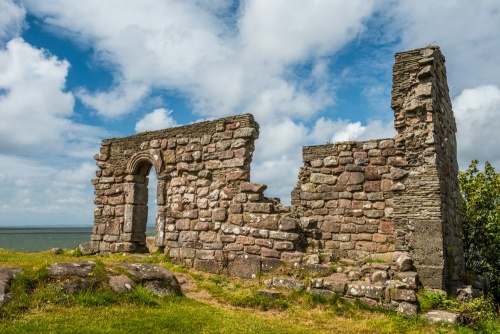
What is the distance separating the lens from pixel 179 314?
21.6 feet

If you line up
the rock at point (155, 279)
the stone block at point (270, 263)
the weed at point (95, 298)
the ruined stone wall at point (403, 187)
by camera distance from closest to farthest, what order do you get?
the weed at point (95, 298) → the rock at point (155, 279) → the ruined stone wall at point (403, 187) → the stone block at point (270, 263)

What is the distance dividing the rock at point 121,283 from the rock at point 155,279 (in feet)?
0.76

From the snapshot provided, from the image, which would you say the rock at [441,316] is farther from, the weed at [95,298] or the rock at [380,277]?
the weed at [95,298]

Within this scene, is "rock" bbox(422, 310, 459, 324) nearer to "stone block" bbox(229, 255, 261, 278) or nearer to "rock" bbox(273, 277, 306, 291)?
"rock" bbox(273, 277, 306, 291)

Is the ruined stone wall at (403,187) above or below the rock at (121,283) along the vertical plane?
above

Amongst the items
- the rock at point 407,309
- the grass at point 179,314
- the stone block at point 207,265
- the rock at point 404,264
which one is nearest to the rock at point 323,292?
the grass at point 179,314

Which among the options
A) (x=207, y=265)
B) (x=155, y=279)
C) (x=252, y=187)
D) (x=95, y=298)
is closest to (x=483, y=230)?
(x=252, y=187)

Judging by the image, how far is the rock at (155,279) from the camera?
24.7ft

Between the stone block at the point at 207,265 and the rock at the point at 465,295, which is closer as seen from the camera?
the rock at the point at 465,295

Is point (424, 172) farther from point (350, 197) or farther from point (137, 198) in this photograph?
point (137, 198)

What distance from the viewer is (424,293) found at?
27.9 ft

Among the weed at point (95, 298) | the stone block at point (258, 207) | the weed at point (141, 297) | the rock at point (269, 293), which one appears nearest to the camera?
the weed at point (95, 298)

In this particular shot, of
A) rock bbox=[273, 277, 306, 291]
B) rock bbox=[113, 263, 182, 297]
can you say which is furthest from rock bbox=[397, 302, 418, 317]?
rock bbox=[113, 263, 182, 297]

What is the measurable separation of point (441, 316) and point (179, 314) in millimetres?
4796
